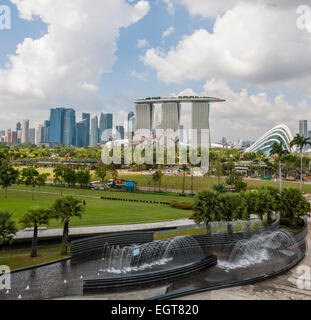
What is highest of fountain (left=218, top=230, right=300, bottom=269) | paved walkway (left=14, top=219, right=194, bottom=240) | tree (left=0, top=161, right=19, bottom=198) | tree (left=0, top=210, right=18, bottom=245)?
tree (left=0, top=161, right=19, bottom=198)

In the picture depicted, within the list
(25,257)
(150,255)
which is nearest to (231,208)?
(150,255)

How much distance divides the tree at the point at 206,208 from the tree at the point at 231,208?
0.84 meters

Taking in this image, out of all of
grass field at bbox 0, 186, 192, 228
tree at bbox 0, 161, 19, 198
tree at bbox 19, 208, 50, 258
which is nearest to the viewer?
tree at bbox 19, 208, 50, 258

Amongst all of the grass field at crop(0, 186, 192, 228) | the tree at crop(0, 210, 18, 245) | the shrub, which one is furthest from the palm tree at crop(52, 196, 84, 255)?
the shrub

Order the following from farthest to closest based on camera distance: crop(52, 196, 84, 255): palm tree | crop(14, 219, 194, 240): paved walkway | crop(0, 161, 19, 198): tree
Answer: crop(0, 161, 19, 198): tree
crop(14, 219, 194, 240): paved walkway
crop(52, 196, 84, 255): palm tree

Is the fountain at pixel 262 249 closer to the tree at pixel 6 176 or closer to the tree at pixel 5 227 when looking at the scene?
the tree at pixel 5 227

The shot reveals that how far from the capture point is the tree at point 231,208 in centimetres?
2366

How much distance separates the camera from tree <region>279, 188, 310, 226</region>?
91.5 ft

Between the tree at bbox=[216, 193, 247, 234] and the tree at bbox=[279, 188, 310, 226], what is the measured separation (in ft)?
21.2

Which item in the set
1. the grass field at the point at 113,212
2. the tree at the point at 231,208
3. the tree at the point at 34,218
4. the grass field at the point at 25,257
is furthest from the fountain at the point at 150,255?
the grass field at the point at 113,212

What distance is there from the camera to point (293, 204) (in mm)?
28109

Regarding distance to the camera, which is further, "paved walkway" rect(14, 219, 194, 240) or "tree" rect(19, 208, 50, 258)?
"paved walkway" rect(14, 219, 194, 240)

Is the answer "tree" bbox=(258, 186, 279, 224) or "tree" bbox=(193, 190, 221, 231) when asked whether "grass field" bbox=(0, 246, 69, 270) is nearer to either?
"tree" bbox=(193, 190, 221, 231)

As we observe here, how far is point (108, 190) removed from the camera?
184 feet
